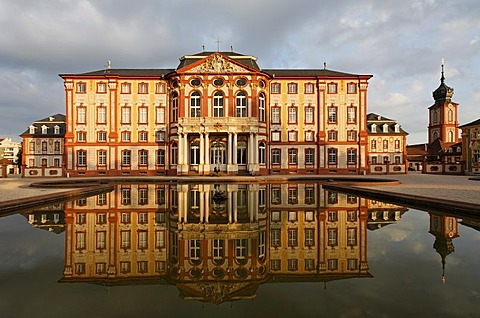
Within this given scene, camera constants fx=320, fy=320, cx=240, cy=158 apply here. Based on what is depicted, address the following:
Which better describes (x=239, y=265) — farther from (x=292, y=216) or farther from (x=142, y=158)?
(x=142, y=158)

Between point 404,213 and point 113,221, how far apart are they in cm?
1145

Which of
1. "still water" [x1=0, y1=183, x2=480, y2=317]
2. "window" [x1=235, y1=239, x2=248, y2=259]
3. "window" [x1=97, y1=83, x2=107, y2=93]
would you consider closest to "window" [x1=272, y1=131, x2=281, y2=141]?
"window" [x1=97, y1=83, x2=107, y2=93]

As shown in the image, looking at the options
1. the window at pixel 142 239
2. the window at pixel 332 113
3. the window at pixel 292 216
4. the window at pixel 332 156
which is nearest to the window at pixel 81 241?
the window at pixel 142 239

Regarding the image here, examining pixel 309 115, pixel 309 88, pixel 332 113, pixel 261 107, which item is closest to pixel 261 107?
pixel 261 107

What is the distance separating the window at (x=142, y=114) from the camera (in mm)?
45750

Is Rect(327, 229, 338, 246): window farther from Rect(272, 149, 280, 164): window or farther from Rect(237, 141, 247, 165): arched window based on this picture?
Rect(272, 149, 280, 164): window

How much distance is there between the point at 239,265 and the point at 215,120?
36.0 metres

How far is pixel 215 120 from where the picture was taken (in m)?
42.0

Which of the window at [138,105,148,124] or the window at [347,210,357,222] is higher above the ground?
the window at [138,105,148,124]

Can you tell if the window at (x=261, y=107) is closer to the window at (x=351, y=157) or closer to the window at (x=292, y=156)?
the window at (x=292, y=156)

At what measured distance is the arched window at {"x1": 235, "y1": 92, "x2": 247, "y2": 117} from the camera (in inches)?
1718

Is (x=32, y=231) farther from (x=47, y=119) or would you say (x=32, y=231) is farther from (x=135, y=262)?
(x=47, y=119)

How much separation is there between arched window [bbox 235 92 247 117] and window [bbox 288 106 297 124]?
24.2 ft

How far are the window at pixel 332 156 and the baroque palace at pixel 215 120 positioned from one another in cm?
15
